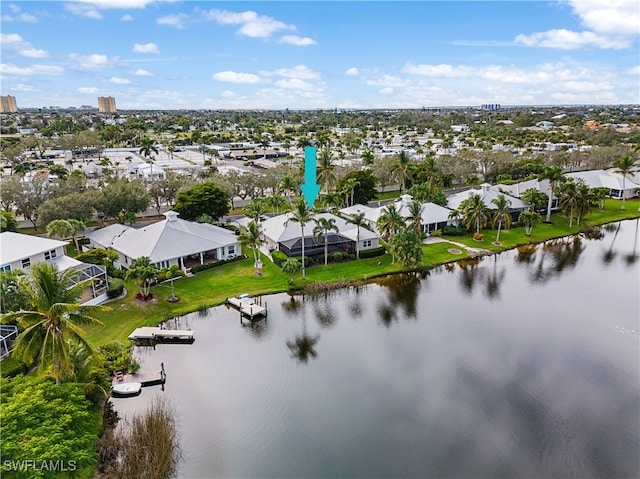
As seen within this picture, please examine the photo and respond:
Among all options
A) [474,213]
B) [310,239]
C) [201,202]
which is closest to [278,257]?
[310,239]

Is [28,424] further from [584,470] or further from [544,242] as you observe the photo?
[544,242]

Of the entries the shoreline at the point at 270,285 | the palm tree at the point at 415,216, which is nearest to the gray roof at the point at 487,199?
the shoreline at the point at 270,285

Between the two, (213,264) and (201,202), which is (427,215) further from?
(201,202)

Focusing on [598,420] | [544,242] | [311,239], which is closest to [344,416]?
[598,420]

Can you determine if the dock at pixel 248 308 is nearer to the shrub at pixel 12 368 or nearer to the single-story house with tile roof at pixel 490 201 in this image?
the shrub at pixel 12 368

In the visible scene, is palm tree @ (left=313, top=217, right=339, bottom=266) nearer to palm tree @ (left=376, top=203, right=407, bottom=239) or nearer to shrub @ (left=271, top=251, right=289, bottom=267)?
shrub @ (left=271, top=251, right=289, bottom=267)
